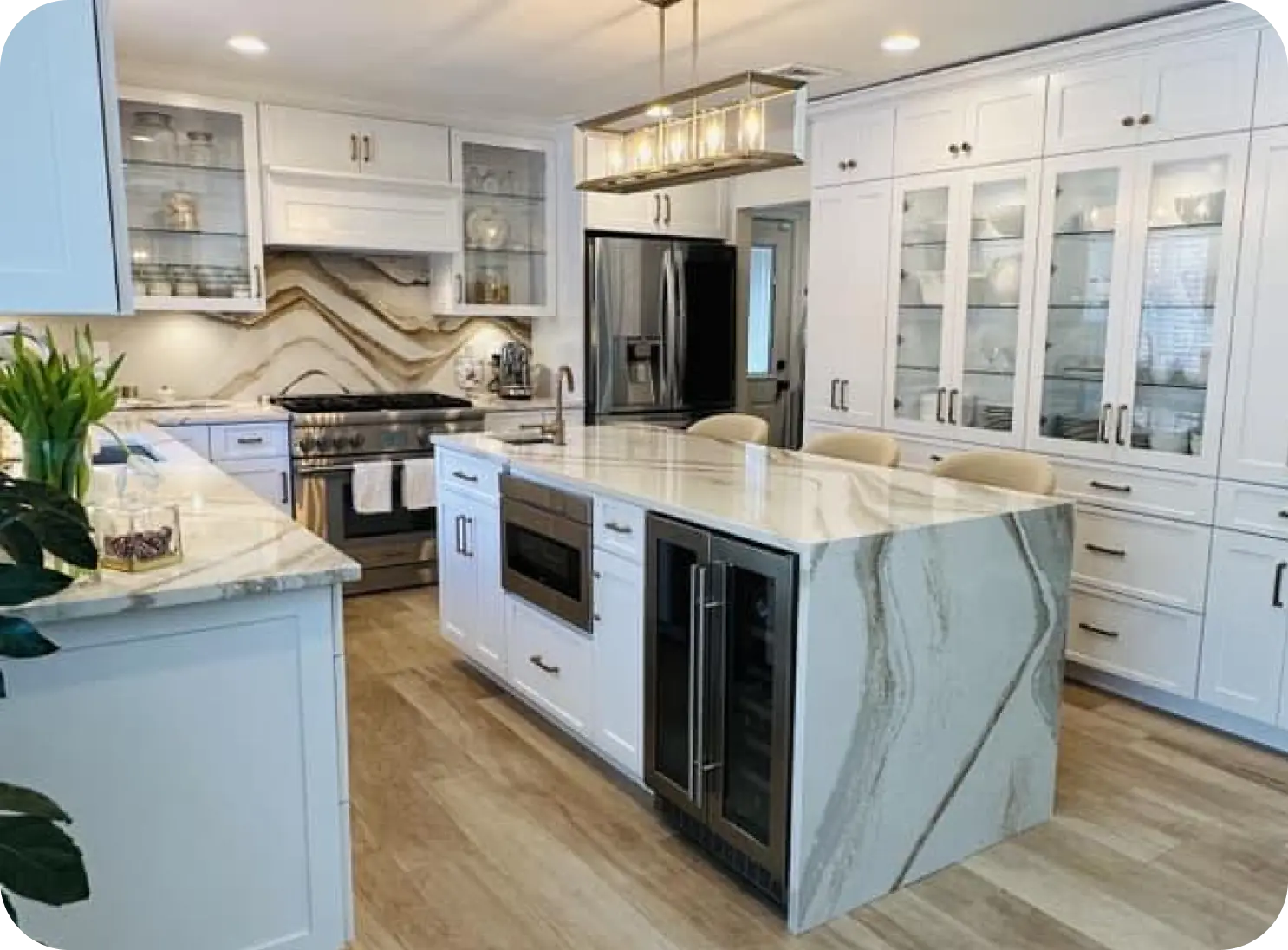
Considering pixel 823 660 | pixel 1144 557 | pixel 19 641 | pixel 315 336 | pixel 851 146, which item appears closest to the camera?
pixel 19 641

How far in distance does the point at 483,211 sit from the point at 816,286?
193 centimetres

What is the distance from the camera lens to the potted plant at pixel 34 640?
111cm

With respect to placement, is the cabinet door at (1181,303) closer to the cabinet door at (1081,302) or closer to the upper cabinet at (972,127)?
the cabinet door at (1081,302)

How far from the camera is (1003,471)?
309cm

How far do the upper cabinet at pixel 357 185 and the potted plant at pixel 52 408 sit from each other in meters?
3.14

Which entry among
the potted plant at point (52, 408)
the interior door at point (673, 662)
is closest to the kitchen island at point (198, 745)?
the potted plant at point (52, 408)

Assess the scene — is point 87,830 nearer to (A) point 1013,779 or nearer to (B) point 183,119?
(A) point 1013,779

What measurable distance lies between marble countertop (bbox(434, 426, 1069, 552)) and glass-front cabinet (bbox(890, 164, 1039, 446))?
1188 mm

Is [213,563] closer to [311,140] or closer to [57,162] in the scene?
[57,162]

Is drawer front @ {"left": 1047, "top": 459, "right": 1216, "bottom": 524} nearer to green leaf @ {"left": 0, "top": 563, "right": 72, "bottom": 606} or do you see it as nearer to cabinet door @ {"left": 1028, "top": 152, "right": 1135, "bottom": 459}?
cabinet door @ {"left": 1028, "top": 152, "right": 1135, "bottom": 459}

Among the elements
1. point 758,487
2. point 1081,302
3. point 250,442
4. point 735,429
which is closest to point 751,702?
point 758,487

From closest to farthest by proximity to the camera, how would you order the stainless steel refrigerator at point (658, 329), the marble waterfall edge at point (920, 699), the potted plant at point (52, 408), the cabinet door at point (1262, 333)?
the potted plant at point (52, 408) → the marble waterfall edge at point (920, 699) → the cabinet door at point (1262, 333) → the stainless steel refrigerator at point (658, 329)

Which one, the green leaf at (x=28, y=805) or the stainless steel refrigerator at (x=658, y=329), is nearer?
the green leaf at (x=28, y=805)

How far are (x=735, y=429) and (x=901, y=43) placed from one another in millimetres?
1654
